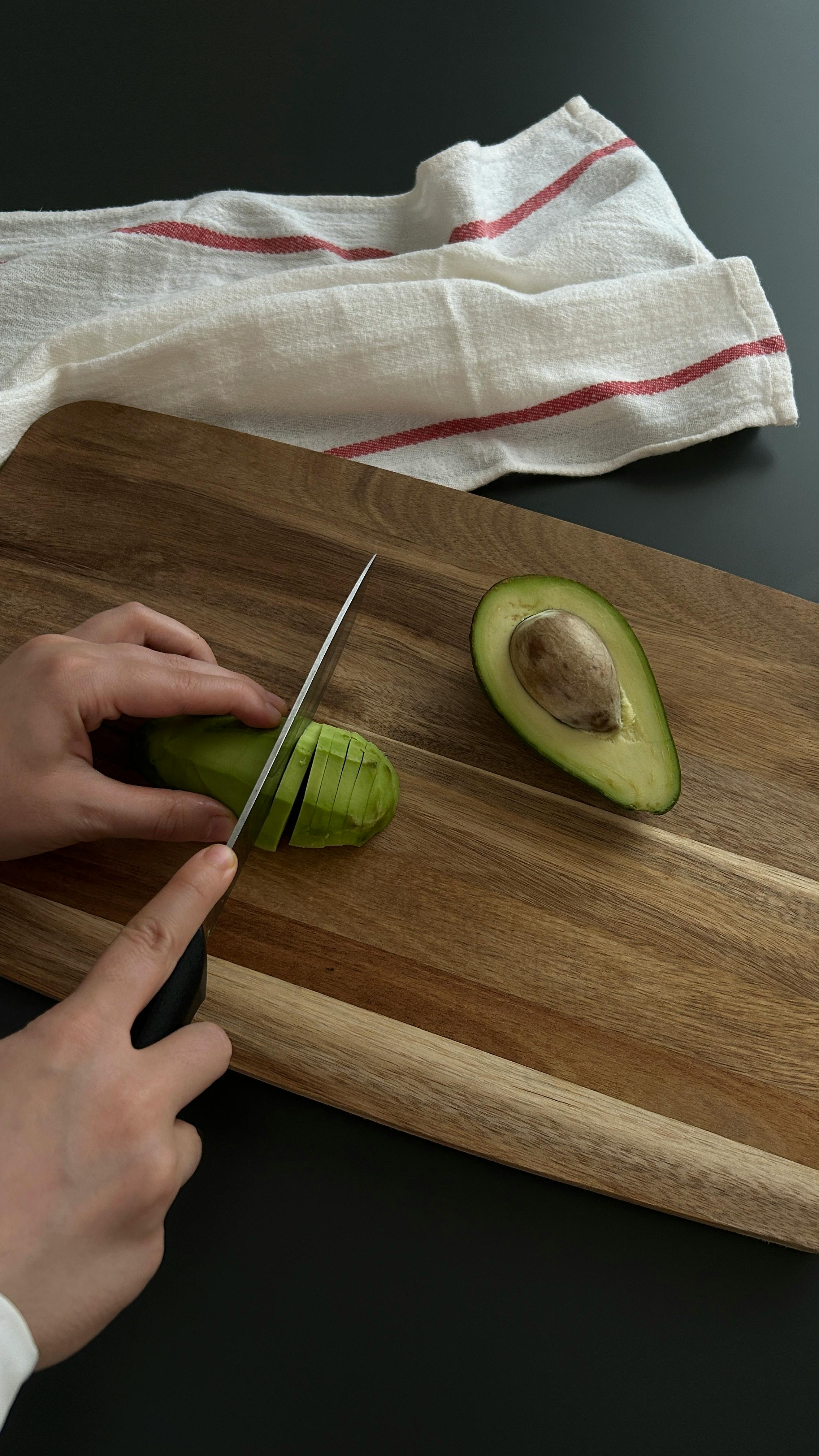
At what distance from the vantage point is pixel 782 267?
170cm

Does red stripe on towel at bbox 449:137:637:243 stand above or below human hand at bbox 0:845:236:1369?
above

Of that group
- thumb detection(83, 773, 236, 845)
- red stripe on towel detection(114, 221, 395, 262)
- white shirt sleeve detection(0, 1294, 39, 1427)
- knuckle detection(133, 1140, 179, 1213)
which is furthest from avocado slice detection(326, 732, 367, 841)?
red stripe on towel detection(114, 221, 395, 262)

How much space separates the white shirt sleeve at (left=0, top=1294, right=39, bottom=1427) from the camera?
691mm

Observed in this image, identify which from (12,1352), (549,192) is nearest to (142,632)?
(12,1352)

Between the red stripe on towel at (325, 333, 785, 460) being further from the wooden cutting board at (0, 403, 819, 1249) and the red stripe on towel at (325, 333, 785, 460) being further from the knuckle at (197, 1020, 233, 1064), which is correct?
the knuckle at (197, 1020, 233, 1064)

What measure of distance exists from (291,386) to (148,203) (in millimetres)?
451

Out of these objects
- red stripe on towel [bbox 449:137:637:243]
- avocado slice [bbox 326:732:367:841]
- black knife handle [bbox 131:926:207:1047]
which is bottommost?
black knife handle [bbox 131:926:207:1047]

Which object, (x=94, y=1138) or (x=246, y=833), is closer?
(x=94, y=1138)

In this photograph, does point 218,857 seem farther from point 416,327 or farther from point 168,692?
point 416,327

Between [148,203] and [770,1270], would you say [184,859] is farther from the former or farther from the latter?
[148,203]

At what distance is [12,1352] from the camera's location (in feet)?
2.29

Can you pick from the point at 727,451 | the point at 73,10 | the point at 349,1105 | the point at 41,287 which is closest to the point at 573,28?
the point at 73,10

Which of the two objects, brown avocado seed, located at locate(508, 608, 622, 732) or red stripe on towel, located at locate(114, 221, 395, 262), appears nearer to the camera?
brown avocado seed, located at locate(508, 608, 622, 732)

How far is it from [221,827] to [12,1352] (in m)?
0.47
